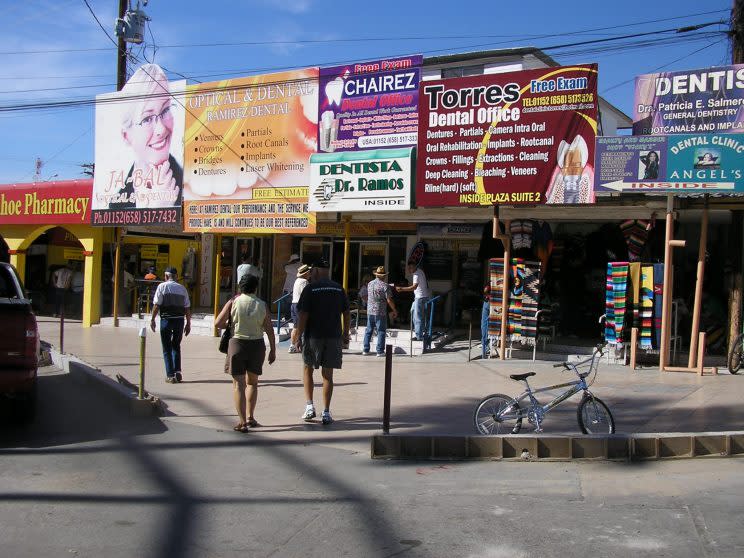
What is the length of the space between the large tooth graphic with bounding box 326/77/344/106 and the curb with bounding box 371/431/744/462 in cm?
956

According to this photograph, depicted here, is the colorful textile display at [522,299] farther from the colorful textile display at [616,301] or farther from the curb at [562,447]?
the curb at [562,447]

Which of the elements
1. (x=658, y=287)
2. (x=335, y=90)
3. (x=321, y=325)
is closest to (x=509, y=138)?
(x=658, y=287)

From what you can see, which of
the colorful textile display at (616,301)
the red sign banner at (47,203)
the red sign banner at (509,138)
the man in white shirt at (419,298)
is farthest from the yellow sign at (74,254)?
the colorful textile display at (616,301)

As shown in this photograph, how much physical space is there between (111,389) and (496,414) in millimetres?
5196

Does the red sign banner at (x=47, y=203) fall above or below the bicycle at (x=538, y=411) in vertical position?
above

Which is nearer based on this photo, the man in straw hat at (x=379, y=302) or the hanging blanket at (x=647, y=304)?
the hanging blanket at (x=647, y=304)

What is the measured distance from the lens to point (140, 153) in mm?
19094

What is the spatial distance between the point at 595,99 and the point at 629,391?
4.97m

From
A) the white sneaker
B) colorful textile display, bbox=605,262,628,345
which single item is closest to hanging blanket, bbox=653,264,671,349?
colorful textile display, bbox=605,262,628,345

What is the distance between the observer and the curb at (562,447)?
287 inches

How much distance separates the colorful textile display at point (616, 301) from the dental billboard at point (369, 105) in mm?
4484

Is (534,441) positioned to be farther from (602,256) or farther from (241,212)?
(241,212)

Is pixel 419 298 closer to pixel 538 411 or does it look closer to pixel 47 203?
pixel 538 411

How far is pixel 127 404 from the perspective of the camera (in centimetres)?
930
